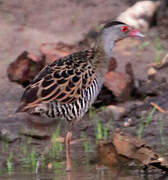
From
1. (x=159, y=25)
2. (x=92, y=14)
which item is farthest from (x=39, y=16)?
(x=159, y=25)

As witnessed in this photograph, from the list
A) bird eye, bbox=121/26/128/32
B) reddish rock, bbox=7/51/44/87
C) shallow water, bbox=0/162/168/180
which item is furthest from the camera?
reddish rock, bbox=7/51/44/87

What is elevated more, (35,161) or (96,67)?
(96,67)

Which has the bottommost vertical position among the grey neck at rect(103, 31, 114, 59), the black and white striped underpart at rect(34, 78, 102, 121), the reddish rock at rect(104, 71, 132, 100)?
the black and white striped underpart at rect(34, 78, 102, 121)

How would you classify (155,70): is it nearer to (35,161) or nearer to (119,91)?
(119,91)

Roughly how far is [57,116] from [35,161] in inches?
20.8

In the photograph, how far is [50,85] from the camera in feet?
19.7

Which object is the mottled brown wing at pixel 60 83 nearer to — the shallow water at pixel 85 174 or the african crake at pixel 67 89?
the african crake at pixel 67 89

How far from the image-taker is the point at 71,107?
6.11 metres

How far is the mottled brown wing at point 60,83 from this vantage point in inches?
234

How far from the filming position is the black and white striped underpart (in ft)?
19.7

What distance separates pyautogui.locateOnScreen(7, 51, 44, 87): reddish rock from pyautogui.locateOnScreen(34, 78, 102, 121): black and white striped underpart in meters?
1.56

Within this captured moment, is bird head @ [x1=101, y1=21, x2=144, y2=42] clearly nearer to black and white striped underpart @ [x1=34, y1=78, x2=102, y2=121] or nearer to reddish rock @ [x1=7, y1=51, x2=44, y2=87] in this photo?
black and white striped underpart @ [x1=34, y1=78, x2=102, y2=121]

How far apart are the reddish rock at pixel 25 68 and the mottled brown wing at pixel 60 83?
140cm

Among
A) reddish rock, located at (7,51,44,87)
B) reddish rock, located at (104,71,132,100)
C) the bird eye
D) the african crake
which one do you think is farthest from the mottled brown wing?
reddish rock, located at (7,51,44,87)
